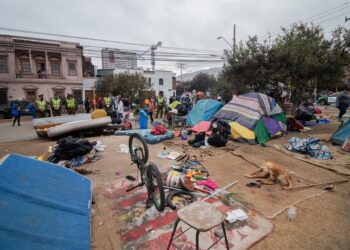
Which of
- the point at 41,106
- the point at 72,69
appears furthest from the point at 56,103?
the point at 72,69

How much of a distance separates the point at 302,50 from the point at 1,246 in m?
10.7

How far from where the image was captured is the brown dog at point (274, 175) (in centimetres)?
399

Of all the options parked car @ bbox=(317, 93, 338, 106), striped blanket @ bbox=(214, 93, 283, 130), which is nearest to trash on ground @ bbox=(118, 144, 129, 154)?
striped blanket @ bbox=(214, 93, 283, 130)

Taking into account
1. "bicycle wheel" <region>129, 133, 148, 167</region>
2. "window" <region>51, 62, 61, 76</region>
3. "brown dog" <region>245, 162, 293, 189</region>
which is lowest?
"brown dog" <region>245, 162, 293, 189</region>

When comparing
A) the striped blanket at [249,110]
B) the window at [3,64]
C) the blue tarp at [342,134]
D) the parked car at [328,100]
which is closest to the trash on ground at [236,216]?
the striped blanket at [249,110]

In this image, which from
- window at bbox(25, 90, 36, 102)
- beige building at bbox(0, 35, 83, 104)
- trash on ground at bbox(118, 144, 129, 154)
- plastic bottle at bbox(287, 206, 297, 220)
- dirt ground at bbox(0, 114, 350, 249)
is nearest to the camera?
dirt ground at bbox(0, 114, 350, 249)

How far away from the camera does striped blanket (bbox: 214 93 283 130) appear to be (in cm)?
729

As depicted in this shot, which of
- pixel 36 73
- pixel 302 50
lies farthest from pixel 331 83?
pixel 36 73

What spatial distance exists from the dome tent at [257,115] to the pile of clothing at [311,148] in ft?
3.71

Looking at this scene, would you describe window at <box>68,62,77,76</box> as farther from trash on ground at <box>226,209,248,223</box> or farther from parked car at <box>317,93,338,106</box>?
parked car at <box>317,93,338,106</box>

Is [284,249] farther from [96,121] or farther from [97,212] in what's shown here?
[96,121]

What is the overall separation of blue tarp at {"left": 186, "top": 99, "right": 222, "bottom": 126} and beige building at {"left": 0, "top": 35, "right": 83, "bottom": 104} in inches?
793

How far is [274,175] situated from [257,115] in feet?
11.5

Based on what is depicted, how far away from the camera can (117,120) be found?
9.65 m
